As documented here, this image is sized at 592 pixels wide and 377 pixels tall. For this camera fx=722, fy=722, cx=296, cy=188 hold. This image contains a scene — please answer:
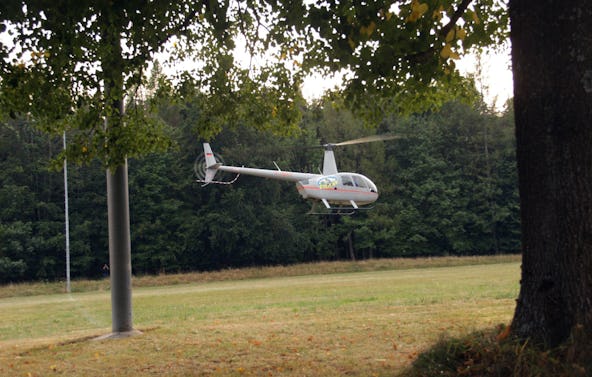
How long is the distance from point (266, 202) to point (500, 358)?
176 feet

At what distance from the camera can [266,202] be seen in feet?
194

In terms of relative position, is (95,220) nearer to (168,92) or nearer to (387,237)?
(387,237)

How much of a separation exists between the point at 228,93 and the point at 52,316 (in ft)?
38.8

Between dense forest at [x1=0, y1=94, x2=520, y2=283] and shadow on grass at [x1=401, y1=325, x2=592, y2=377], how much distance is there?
157 ft

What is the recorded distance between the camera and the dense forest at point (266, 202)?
53.9m

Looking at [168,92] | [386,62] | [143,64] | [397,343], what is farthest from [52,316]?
[386,62]

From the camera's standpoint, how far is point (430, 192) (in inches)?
2359

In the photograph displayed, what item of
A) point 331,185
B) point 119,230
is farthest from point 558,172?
point 331,185

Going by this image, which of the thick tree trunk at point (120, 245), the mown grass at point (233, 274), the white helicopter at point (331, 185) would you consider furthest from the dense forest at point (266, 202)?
the thick tree trunk at point (120, 245)

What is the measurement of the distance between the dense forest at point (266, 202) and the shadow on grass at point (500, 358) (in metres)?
47.8

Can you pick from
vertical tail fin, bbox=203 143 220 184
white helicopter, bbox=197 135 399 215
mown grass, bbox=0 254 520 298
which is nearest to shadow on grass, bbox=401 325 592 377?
white helicopter, bbox=197 135 399 215

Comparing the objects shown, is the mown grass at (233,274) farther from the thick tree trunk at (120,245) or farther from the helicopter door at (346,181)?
the thick tree trunk at (120,245)

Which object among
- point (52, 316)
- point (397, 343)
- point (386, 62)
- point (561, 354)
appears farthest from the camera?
point (52, 316)

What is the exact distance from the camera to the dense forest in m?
53.9
